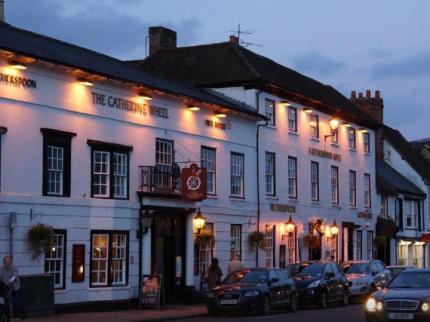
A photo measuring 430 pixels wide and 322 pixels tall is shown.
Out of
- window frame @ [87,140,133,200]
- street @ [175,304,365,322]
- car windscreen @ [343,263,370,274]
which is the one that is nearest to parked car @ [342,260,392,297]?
car windscreen @ [343,263,370,274]

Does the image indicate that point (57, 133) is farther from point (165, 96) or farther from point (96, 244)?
point (165, 96)

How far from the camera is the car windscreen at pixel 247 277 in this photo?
26609mm

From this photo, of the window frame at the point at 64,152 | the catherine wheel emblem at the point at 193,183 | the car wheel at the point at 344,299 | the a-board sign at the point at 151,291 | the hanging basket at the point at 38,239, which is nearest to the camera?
the hanging basket at the point at 38,239

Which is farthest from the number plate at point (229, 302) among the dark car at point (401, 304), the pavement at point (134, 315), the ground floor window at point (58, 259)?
the dark car at point (401, 304)

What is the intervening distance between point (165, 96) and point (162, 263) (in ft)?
18.9

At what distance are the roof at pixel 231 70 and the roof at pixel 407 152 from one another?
14318 mm

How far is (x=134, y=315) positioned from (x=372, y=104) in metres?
36.0

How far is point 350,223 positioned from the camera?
44531 mm

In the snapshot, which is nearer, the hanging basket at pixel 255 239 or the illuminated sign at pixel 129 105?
the illuminated sign at pixel 129 105

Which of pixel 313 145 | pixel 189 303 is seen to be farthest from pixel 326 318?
pixel 313 145

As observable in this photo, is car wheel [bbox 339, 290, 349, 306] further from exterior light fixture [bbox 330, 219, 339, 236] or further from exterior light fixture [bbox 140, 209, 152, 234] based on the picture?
exterior light fixture [bbox 330, 219, 339, 236]

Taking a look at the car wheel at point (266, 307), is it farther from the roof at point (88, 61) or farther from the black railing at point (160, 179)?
the roof at point (88, 61)

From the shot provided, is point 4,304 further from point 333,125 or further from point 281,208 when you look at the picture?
point 333,125

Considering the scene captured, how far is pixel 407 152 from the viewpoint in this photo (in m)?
61.2
